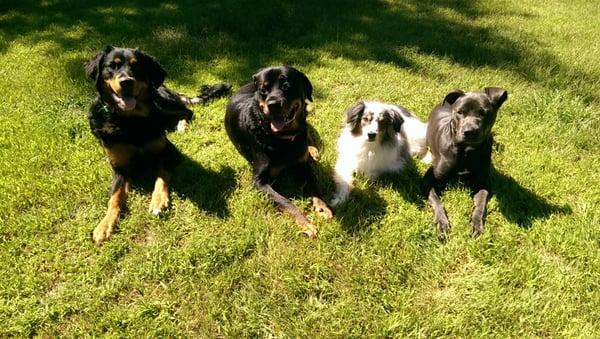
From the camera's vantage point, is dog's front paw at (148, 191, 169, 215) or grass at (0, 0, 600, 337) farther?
dog's front paw at (148, 191, 169, 215)

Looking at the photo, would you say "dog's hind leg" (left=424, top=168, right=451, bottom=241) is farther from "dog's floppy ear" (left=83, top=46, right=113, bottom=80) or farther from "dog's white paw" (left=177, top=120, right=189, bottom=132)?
"dog's floppy ear" (left=83, top=46, right=113, bottom=80)

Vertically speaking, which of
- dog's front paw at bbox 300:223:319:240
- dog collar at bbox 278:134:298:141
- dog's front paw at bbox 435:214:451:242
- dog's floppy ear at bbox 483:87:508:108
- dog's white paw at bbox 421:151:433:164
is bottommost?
dog's white paw at bbox 421:151:433:164

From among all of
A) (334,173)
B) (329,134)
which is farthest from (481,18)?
(334,173)

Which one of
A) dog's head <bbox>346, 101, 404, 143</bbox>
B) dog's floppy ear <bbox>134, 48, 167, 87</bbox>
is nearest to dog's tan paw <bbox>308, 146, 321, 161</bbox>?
dog's head <bbox>346, 101, 404, 143</bbox>

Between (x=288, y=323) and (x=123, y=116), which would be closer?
(x=288, y=323)

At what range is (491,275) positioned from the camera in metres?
3.51

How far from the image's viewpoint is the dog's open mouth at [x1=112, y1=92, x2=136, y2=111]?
402 cm

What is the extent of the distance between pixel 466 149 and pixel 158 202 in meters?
2.91

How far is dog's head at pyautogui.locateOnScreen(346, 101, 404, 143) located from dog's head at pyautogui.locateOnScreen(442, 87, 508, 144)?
2.53 feet

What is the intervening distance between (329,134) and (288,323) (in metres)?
2.73

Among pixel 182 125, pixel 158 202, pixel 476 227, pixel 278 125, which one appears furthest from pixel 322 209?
pixel 182 125

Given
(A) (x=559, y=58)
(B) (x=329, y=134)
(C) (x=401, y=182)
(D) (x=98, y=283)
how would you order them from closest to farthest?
1. (D) (x=98, y=283)
2. (C) (x=401, y=182)
3. (B) (x=329, y=134)
4. (A) (x=559, y=58)

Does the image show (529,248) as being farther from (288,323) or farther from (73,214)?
(73,214)

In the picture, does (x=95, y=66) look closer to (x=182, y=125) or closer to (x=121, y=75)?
(x=121, y=75)
